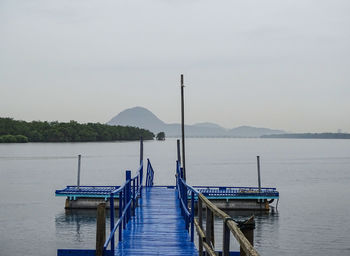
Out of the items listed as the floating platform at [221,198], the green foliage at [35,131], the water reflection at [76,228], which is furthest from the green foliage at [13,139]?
the floating platform at [221,198]

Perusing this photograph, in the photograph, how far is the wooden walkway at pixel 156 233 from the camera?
882 cm

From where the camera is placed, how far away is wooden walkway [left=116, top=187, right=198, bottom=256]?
28.9 feet

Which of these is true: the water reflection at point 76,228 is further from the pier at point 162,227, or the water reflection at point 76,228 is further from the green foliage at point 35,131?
the green foliage at point 35,131

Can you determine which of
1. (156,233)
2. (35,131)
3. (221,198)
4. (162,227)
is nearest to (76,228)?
(221,198)

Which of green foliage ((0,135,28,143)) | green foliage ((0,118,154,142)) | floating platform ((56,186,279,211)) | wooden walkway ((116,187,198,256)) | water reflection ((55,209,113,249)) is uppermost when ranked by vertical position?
green foliage ((0,118,154,142))

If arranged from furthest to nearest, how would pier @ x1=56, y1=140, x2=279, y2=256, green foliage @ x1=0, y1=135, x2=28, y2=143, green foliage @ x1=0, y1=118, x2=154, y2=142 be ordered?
1. green foliage @ x1=0, y1=118, x2=154, y2=142
2. green foliage @ x1=0, y1=135, x2=28, y2=143
3. pier @ x1=56, y1=140, x2=279, y2=256

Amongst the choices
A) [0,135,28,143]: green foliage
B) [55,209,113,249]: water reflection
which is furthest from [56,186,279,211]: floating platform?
[0,135,28,143]: green foliage

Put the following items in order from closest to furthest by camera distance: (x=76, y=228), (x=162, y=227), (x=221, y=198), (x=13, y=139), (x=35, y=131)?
(x=162, y=227) → (x=76, y=228) → (x=221, y=198) → (x=13, y=139) → (x=35, y=131)

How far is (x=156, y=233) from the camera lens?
10289mm

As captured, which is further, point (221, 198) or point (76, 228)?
point (221, 198)

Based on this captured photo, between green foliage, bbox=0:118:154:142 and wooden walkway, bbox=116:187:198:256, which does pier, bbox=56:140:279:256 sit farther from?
green foliage, bbox=0:118:154:142

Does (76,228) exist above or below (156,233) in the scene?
below

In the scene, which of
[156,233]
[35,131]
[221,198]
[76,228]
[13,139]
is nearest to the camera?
[156,233]

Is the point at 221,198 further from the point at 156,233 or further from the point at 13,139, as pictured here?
the point at 13,139
